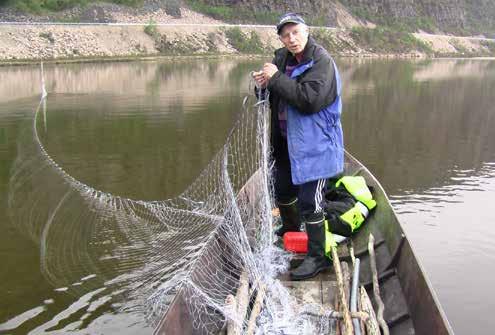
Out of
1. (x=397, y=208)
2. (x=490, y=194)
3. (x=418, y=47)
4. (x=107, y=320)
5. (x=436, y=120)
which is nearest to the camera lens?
(x=107, y=320)

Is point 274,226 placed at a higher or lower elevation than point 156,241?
higher

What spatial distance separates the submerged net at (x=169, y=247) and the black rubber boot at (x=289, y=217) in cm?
24

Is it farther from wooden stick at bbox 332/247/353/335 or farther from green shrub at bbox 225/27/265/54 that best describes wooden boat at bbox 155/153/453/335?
green shrub at bbox 225/27/265/54

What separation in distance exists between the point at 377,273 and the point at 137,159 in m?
8.85

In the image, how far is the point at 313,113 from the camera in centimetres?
479

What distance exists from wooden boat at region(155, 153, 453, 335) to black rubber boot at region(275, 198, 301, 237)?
55cm

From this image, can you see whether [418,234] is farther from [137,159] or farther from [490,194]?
[137,159]

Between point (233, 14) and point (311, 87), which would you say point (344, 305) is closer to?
point (311, 87)

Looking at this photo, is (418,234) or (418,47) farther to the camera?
(418,47)

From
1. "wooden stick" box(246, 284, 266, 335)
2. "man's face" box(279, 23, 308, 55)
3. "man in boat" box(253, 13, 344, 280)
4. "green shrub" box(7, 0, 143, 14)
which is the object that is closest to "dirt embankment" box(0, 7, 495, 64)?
"green shrub" box(7, 0, 143, 14)

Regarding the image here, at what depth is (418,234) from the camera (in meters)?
8.69

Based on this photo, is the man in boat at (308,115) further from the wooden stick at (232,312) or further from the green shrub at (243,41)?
the green shrub at (243,41)

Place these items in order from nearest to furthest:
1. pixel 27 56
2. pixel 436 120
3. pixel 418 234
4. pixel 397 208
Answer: pixel 418 234 → pixel 397 208 → pixel 436 120 → pixel 27 56

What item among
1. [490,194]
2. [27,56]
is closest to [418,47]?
[27,56]
